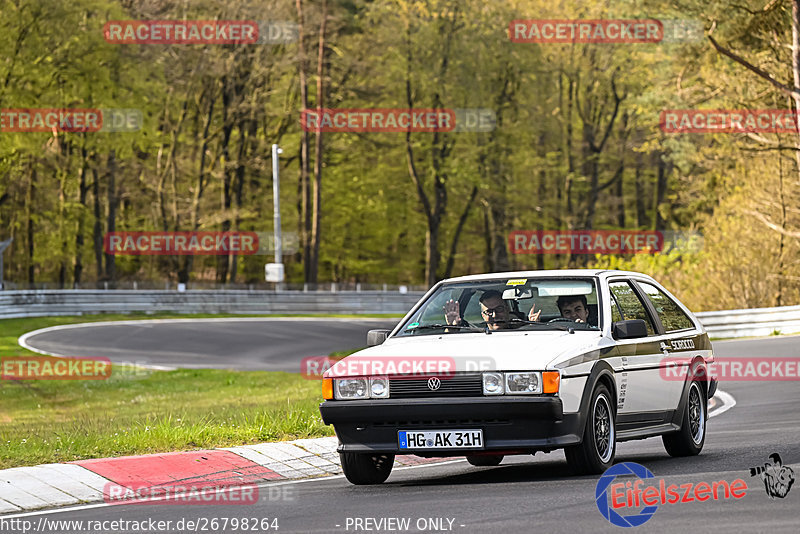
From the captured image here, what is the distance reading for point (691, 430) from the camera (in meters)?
11.4

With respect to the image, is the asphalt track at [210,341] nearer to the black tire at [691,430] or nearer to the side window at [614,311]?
the black tire at [691,430]

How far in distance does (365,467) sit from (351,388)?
0.70 metres

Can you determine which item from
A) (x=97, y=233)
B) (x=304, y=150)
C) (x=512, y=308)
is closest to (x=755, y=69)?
(x=512, y=308)

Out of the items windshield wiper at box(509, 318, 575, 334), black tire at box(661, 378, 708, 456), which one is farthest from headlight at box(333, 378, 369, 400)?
black tire at box(661, 378, 708, 456)

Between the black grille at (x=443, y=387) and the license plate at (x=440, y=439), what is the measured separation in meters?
0.27

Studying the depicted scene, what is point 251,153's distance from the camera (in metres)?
67.9

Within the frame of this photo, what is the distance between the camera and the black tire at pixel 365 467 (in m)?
9.81

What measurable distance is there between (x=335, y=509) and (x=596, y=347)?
2604 mm

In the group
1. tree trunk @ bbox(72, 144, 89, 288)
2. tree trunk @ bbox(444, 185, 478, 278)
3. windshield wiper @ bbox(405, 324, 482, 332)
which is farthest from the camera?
tree trunk @ bbox(444, 185, 478, 278)

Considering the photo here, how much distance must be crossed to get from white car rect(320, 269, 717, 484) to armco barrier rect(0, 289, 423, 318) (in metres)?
38.1

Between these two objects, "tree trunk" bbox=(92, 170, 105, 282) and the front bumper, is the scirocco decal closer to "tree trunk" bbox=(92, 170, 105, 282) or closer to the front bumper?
the front bumper

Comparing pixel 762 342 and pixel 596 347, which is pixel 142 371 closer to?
pixel 762 342

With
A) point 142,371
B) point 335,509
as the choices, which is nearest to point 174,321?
point 142,371

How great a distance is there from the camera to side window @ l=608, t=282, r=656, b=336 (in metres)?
11.0
